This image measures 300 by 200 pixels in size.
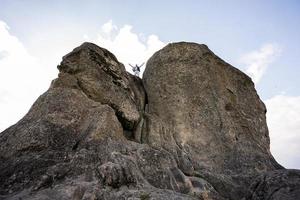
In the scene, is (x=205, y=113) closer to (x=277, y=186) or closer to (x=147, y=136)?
(x=147, y=136)

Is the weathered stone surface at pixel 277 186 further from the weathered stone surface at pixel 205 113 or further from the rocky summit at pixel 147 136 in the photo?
the weathered stone surface at pixel 205 113

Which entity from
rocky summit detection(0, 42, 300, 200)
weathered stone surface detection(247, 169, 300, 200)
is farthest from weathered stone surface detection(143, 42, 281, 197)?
weathered stone surface detection(247, 169, 300, 200)

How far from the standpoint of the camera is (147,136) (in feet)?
70.9

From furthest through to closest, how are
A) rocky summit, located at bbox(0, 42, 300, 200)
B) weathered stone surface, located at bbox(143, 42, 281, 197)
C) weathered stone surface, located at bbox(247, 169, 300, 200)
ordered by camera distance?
weathered stone surface, located at bbox(143, 42, 281, 197) < rocky summit, located at bbox(0, 42, 300, 200) < weathered stone surface, located at bbox(247, 169, 300, 200)

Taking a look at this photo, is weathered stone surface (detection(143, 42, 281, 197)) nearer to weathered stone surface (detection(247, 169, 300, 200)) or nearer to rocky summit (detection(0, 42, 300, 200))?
rocky summit (detection(0, 42, 300, 200))

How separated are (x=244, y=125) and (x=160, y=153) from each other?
326 inches

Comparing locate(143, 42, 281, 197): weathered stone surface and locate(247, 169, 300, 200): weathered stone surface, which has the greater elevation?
locate(143, 42, 281, 197): weathered stone surface

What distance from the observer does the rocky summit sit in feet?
46.0

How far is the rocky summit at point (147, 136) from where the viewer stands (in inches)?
552

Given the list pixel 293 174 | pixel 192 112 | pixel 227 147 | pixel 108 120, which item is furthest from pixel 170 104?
pixel 293 174

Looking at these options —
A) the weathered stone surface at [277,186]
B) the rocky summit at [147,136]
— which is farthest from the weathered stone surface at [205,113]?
the weathered stone surface at [277,186]

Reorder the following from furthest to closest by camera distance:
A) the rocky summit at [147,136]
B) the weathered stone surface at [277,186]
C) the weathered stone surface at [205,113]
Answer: the weathered stone surface at [205,113]
the rocky summit at [147,136]
the weathered stone surface at [277,186]

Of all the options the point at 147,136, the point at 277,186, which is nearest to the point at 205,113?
the point at 147,136

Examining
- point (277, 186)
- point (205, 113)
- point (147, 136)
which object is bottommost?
point (277, 186)
